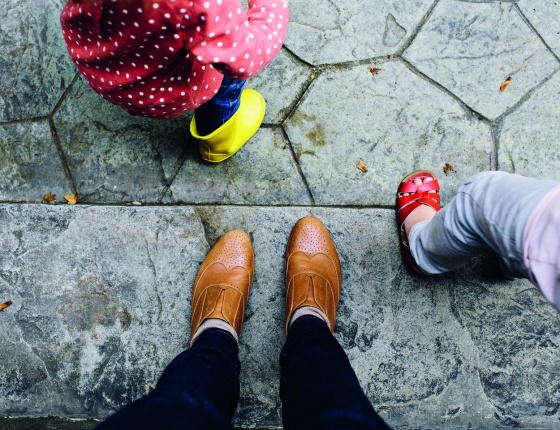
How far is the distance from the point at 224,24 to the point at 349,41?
47.2 inches

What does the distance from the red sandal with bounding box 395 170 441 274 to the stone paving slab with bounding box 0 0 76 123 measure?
1.64 meters

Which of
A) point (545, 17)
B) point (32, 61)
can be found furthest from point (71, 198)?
point (545, 17)

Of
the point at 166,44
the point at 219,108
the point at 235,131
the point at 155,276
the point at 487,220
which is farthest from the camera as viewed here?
the point at 155,276

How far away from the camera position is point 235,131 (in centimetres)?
184

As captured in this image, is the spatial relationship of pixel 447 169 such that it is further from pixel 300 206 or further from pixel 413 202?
pixel 300 206

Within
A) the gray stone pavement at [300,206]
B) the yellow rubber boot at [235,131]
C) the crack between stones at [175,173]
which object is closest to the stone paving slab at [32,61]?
the gray stone pavement at [300,206]

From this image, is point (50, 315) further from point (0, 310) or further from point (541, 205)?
point (541, 205)

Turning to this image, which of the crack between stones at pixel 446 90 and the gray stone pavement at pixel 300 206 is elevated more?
the crack between stones at pixel 446 90

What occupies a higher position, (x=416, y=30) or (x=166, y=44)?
(x=166, y=44)

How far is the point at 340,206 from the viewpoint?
2021 millimetres

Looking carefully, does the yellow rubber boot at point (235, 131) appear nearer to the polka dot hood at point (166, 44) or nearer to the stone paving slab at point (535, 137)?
the polka dot hood at point (166, 44)

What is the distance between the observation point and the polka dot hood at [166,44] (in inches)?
39.7

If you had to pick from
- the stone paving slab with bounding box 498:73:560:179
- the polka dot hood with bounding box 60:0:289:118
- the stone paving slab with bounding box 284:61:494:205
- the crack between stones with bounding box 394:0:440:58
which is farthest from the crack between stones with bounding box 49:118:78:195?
the stone paving slab with bounding box 498:73:560:179

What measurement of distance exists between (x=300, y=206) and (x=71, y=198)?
3.43ft
